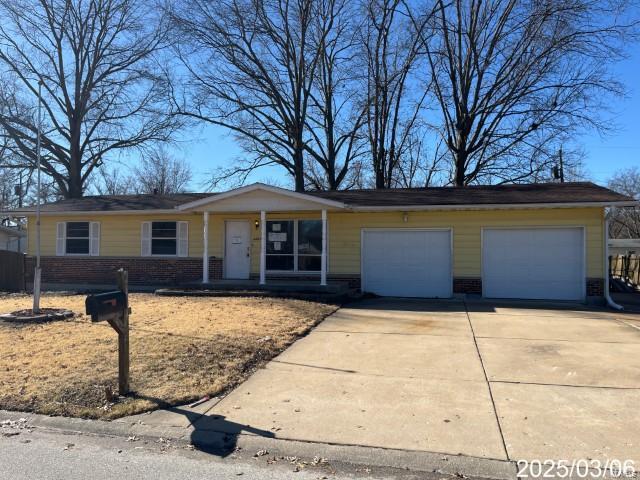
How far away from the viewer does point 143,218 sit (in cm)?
1795

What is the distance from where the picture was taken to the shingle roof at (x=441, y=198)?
14531 millimetres

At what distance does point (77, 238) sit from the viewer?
61.1ft

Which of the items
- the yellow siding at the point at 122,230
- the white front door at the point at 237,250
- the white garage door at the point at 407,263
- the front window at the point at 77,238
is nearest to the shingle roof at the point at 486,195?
the white garage door at the point at 407,263

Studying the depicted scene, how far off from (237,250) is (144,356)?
34.0ft

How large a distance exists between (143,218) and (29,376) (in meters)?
12.4

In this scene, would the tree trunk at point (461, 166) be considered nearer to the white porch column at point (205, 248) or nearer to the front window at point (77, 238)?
the white porch column at point (205, 248)

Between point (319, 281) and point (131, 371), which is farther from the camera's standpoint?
point (319, 281)

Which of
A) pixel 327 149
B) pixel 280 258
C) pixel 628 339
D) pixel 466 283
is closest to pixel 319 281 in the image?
pixel 280 258

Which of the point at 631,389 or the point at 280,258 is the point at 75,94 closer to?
the point at 280,258

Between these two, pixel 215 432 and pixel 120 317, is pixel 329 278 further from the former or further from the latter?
pixel 215 432

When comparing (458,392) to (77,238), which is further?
(77,238)

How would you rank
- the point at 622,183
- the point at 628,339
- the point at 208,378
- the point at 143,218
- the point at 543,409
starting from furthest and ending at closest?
the point at 622,183, the point at 143,218, the point at 628,339, the point at 208,378, the point at 543,409

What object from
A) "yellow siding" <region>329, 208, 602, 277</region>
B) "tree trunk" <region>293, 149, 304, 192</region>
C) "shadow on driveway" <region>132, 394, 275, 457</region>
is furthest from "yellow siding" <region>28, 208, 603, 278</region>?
"shadow on driveway" <region>132, 394, 275, 457</region>

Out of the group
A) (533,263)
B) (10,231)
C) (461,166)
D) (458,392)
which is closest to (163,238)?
(533,263)
